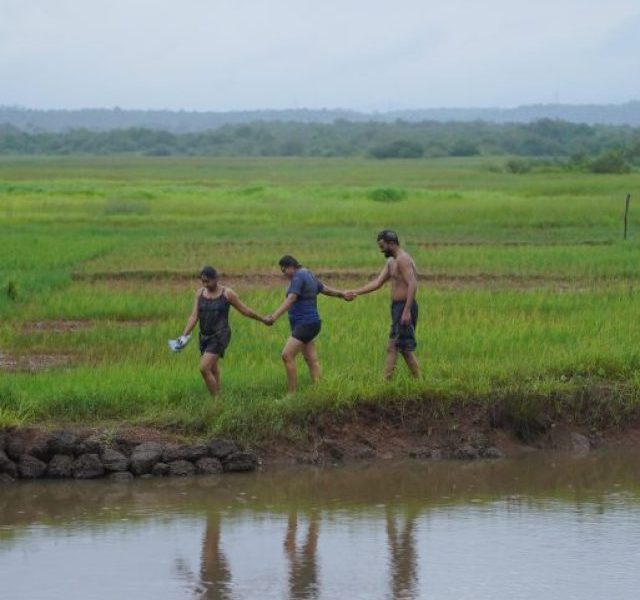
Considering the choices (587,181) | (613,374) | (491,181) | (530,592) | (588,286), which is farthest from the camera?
(491,181)

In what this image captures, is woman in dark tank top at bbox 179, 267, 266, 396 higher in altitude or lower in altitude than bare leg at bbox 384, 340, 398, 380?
higher

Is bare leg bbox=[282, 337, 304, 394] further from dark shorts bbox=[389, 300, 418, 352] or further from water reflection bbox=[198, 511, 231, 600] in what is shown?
water reflection bbox=[198, 511, 231, 600]

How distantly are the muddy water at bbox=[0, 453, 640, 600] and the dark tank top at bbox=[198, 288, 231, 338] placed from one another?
1.20 m

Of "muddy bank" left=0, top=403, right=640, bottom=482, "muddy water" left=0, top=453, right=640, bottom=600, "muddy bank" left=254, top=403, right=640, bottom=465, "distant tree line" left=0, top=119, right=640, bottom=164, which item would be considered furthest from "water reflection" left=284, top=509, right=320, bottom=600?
"distant tree line" left=0, top=119, right=640, bottom=164

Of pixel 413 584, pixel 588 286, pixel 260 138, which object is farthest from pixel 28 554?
pixel 260 138

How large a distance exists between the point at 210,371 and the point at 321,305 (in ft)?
19.5

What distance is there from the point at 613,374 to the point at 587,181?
119 feet

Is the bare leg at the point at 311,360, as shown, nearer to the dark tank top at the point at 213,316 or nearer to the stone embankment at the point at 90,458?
the dark tank top at the point at 213,316

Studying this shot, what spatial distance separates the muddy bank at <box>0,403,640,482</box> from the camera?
10391mm

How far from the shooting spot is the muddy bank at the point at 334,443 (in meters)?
10.4

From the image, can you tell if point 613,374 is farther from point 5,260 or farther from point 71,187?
point 71,187

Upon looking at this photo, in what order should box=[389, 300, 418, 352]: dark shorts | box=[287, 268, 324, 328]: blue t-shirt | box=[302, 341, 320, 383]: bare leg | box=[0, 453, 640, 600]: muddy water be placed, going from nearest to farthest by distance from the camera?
box=[0, 453, 640, 600]: muddy water, box=[287, 268, 324, 328]: blue t-shirt, box=[302, 341, 320, 383]: bare leg, box=[389, 300, 418, 352]: dark shorts

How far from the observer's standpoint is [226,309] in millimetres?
11055

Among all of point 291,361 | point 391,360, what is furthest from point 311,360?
point 391,360
